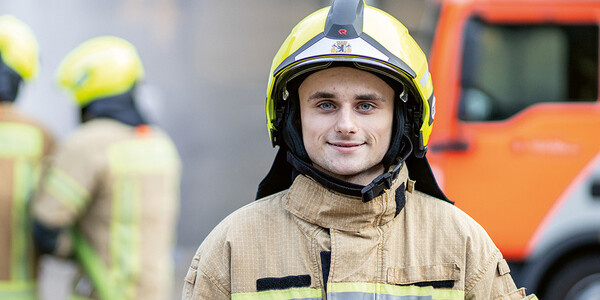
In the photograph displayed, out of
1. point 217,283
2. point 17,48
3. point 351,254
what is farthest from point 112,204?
point 351,254

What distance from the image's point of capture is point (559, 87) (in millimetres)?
5641

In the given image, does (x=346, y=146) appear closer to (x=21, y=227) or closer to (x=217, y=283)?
(x=217, y=283)

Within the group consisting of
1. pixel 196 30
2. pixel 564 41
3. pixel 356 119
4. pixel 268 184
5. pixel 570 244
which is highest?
pixel 196 30

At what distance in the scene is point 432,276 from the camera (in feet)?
7.08

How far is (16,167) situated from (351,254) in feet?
7.31

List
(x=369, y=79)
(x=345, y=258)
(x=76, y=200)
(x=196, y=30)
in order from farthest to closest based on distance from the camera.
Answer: (x=196, y=30) < (x=76, y=200) < (x=369, y=79) < (x=345, y=258)

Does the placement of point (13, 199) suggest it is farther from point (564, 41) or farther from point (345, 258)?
point (564, 41)

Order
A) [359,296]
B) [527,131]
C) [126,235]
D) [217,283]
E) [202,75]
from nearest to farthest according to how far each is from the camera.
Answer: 1. [359,296]
2. [217,283]
3. [126,235]
4. [527,131]
5. [202,75]

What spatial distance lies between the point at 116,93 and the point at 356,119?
2.08 metres

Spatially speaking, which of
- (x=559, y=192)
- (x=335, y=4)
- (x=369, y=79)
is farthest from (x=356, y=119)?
(x=559, y=192)

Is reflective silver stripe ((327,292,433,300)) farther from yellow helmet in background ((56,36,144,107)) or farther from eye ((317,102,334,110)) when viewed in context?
yellow helmet in background ((56,36,144,107))

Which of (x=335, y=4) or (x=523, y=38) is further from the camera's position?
(x=523, y=38)

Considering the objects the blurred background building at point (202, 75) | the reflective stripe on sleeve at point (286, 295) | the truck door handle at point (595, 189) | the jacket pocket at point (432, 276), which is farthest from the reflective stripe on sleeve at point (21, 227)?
the blurred background building at point (202, 75)

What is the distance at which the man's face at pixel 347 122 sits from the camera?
2250 millimetres
